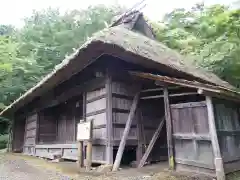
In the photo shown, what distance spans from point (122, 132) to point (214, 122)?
2.58 metres

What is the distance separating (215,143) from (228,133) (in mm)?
953

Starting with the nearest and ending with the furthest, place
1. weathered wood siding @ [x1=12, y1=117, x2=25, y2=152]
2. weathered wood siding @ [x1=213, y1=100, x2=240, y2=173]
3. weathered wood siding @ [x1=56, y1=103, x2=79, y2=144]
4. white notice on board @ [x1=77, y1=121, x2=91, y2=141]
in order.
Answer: weathered wood siding @ [x1=213, y1=100, x2=240, y2=173], white notice on board @ [x1=77, y1=121, x2=91, y2=141], weathered wood siding @ [x1=56, y1=103, x2=79, y2=144], weathered wood siding @ [x1=12, y1=117, x2=25, y2=152]

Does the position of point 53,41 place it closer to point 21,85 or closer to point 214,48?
point 21,85

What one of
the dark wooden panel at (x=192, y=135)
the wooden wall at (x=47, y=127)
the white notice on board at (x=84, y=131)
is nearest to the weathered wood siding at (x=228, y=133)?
the dark wooden panel at (x=192, y=135)

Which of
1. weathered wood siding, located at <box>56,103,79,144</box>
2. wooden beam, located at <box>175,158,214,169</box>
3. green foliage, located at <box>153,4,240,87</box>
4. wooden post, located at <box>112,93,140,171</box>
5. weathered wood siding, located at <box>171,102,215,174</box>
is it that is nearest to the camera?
wooden beam, located at <box>175,158,214,169</box>

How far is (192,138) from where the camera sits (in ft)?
17.2

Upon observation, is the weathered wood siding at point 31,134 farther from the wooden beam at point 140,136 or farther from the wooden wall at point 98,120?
the wooden beam at point 140,136

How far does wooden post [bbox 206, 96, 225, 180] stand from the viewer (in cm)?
451

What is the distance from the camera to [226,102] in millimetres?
5742

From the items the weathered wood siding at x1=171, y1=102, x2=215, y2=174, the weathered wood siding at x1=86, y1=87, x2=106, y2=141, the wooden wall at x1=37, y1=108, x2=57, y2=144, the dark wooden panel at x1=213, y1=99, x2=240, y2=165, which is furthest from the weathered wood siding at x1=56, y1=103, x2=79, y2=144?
the dark wooden panel at x1=213, y1=99, x2=240, y2=165

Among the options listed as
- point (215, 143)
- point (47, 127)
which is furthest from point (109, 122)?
point (47, 127)

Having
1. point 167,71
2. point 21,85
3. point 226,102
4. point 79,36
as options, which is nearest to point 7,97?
point 21,85

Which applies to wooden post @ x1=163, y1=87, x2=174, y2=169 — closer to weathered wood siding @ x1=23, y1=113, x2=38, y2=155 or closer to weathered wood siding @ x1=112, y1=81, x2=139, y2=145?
weathered wood siding @ x1=112, y1=81, x2=139, y2=145

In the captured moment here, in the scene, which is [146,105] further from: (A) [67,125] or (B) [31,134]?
(B) [31,134]
